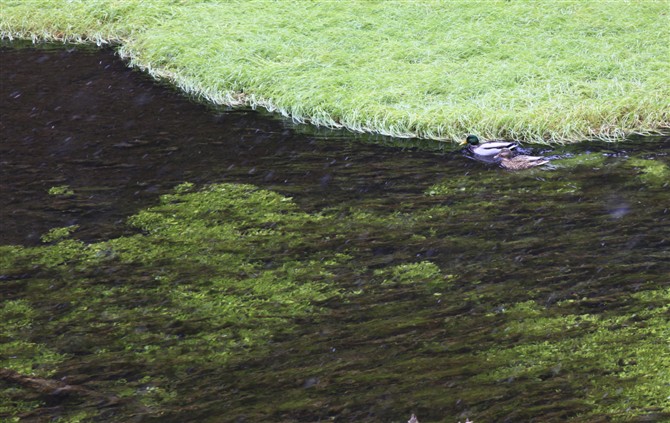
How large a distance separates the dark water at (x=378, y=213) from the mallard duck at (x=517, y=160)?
207 mm

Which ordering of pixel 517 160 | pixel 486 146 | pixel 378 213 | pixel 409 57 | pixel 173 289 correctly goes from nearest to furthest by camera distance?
pixel 173 289, pixel 378 213, pixel 517 160, pixel 486 146, pixel 409 57

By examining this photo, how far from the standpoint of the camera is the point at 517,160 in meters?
12.3

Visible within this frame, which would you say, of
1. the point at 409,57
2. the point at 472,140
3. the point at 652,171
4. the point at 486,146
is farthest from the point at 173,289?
the point at 409,57

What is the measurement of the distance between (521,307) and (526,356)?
0.98 meters

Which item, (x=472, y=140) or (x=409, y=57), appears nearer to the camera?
(x=472, y=140)

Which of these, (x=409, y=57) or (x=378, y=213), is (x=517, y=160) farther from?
(x=409, y=57)

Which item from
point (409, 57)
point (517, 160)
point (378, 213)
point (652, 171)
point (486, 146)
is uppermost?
point (409, 57)

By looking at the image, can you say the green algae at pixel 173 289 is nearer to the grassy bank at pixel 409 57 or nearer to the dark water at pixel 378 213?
the dark water at pixel 378 213

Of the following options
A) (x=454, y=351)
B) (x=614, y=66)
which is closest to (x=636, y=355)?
(x=454, y=351)

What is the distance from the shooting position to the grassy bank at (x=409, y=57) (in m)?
13.9

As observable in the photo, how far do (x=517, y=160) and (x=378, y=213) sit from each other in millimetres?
2445

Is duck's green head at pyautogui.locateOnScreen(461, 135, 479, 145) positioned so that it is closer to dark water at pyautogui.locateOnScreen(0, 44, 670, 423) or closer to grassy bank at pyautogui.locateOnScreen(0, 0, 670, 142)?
dark water at pyautogui.locateOnScreen(0, 44, 670, 423)

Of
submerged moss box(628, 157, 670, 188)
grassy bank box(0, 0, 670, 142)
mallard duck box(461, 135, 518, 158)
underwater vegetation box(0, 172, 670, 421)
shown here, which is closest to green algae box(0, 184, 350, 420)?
underwater vegetation box(0, 172, 670, 421)

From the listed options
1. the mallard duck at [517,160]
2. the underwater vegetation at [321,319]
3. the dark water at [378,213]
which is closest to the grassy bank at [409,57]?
the dark water at [378,213]
